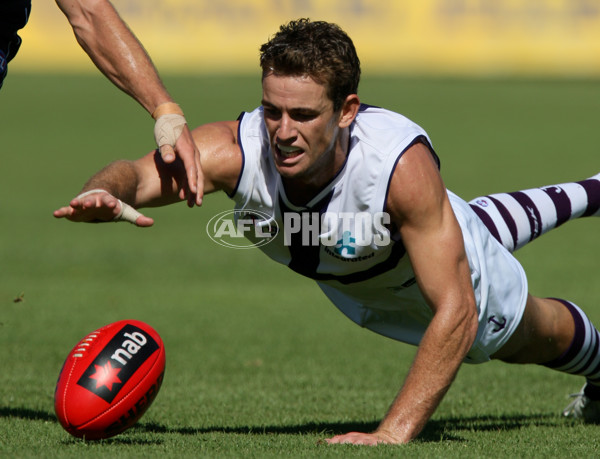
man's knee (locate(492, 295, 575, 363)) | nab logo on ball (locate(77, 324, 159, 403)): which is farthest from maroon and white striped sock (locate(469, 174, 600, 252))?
nab logo on ball (locate(77, 324, 159, 403))

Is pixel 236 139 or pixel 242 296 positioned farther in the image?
pixel 242 296

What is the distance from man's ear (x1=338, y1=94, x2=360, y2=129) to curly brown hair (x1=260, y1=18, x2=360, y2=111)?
0.03 meters

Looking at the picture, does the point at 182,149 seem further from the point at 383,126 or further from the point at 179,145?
the point at 383,126

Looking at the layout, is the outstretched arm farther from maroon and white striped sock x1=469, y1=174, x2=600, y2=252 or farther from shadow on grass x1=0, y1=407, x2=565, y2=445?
maroon and white striped sock x1=469, y1=174, x2=600, y2=252

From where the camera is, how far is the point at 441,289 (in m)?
4.71

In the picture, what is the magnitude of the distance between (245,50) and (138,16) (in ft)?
12.1

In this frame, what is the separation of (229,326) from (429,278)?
15.9 feet

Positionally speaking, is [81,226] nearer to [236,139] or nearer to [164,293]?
[164,293]

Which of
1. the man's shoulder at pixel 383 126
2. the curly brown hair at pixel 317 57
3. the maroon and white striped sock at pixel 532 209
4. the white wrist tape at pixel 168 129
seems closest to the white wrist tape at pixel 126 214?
the white wrist tape at pixel 168 129

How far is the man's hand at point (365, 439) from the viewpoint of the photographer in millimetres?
4500

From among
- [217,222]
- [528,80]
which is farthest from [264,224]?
[528,80]

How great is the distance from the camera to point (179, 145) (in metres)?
4.59

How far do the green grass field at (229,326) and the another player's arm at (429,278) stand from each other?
22 cm

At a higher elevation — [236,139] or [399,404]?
[236,139]
